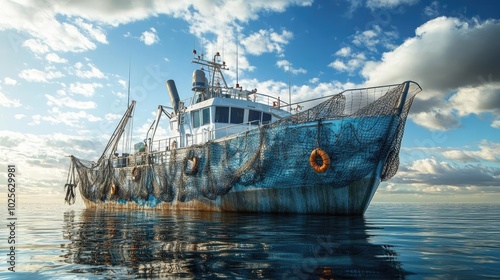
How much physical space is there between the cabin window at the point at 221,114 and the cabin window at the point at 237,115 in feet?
1.27

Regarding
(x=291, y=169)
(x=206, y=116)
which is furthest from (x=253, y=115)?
(x=291, y=169)

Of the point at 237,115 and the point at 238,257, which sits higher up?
the point at 237,115

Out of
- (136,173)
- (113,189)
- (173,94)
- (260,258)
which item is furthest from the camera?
(113,189)

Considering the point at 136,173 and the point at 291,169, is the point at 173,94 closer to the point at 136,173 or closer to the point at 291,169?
the point at 136,173

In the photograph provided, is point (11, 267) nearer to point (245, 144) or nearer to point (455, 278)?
point (455, 278)

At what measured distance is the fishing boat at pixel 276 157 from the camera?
1457 cm

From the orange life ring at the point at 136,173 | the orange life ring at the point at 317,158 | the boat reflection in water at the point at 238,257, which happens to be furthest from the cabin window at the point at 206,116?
the boat reflection in water at the point at 238,257

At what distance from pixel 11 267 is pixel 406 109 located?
14.7 m

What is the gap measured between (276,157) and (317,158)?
7.05 feet

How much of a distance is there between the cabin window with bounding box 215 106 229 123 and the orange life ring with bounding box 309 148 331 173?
8.50 m

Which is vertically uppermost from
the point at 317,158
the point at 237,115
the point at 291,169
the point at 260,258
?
the point at 237,115

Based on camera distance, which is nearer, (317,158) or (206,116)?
(317,158)

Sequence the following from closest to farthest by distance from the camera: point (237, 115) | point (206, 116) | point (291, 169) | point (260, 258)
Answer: point (260, 258), point (291, 169), point (237, 115), point (206, 116)

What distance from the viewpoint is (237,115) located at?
73.0 ft
